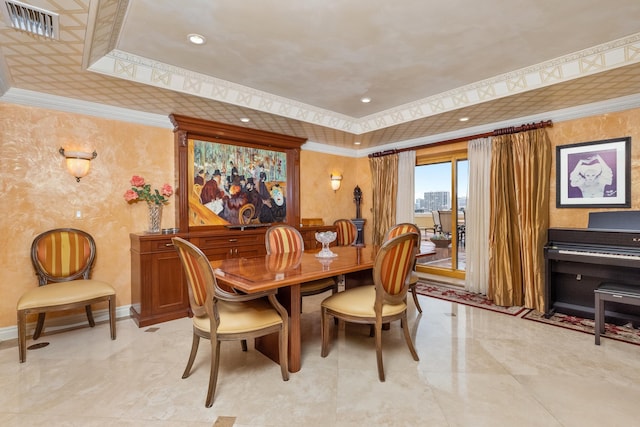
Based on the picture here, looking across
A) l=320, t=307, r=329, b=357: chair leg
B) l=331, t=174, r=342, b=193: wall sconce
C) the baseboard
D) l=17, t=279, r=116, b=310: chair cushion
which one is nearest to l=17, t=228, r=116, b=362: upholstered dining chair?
l=17, t=279, r=116, b=310: chair cushion

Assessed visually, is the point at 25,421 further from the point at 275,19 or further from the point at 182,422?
the point at 275,19

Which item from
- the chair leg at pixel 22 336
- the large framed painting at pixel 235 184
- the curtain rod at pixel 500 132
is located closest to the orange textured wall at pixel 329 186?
the large framed painting at pixel 235 184

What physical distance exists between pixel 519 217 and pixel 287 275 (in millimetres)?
3314

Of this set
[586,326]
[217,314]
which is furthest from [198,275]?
[586,326]

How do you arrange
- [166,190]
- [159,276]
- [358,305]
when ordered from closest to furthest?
[358,305] < [159,276] < [166,190]

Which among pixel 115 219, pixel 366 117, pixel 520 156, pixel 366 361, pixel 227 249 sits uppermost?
pixel 366 117

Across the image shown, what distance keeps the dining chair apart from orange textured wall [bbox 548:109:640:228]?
257 centimetres

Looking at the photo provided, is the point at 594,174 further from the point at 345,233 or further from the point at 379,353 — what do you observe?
the point at 379,353

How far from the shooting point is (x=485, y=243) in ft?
14.0

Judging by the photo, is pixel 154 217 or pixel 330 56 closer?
pixel 330 56

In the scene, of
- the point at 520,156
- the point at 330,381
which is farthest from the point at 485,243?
the point at 330,381

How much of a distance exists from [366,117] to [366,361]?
134 inches

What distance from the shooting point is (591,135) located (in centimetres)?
344

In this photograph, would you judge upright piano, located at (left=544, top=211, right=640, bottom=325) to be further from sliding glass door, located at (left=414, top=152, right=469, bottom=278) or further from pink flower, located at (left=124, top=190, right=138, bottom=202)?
pink flower, located at (left=124, top=190, right=138, bottom=202)
